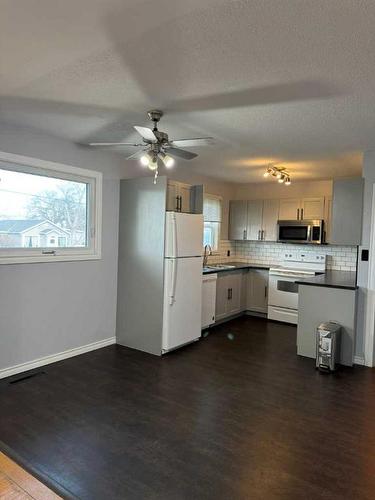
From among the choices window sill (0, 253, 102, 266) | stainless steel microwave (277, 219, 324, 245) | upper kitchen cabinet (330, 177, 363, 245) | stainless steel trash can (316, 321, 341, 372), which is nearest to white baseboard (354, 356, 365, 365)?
stainless steel trash can (316, 321, 341, 372)

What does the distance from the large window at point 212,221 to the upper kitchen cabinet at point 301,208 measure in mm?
1143

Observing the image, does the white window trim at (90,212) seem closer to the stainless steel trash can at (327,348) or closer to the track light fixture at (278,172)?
the track light fixture at (278,172)

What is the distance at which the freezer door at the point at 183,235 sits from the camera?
13.4 feet

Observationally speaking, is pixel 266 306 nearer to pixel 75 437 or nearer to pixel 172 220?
pixel 172 220

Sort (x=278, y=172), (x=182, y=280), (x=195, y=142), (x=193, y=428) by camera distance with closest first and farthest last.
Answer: (x=193, y=428) → (x=195, y=142) → (x=182, y=280) → (x=278, y=172)

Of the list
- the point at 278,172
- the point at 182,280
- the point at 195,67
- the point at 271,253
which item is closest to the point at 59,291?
the point at 182,280

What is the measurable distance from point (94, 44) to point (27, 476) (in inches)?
83.1

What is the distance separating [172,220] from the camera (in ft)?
13.4

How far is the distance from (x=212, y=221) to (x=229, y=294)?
56.2 inches

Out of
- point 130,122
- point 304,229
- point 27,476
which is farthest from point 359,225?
point 27,476

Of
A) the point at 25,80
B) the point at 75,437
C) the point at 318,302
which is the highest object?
the point at 25,80

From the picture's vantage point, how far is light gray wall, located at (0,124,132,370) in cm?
346

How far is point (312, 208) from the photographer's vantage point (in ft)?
18.9

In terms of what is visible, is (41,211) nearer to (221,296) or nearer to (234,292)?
(221,296)
